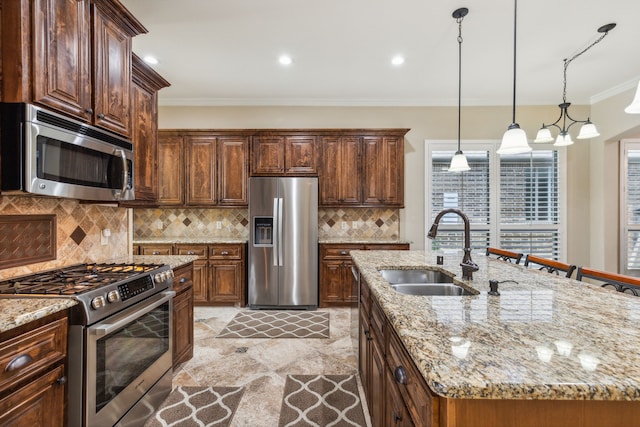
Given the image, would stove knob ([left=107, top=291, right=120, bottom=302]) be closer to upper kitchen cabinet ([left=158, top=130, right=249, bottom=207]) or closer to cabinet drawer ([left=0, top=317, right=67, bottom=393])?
cabinet drawer ([left=0, top=317, right=67, bottom=393])

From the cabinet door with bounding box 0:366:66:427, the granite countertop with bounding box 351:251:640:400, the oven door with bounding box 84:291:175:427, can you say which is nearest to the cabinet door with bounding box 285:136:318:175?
the oven door with bounding box 84:291:175:427

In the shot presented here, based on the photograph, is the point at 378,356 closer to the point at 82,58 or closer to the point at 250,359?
the point at 250,359

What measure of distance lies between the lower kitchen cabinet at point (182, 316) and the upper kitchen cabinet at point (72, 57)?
3.88 ft

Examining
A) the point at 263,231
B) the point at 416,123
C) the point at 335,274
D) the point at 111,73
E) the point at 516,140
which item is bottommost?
the point at 335,274

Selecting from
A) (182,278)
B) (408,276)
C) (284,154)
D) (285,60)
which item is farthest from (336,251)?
(285,60)

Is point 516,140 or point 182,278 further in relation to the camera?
point 182,278

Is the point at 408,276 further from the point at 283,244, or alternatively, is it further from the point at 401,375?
the point at 283,244

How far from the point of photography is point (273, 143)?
426cm

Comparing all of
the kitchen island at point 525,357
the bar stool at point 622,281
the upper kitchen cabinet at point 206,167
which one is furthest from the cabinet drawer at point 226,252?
the bar stool at point 622,281

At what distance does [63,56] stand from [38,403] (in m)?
1.70

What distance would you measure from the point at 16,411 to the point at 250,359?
1754mm

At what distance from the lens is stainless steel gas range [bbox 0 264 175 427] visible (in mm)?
1418

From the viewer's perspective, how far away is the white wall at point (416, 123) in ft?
15.0

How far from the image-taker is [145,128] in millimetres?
2580
